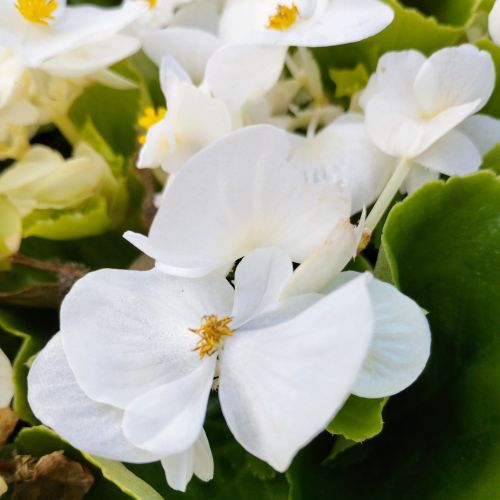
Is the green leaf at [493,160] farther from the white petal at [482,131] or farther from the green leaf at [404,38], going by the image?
the green leaf at [404,38]

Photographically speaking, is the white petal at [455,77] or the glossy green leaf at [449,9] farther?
the glossy green leaf at [449,9]

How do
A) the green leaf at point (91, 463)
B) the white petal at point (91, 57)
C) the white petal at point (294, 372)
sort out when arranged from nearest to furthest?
the white petal at point (294, 372) < the green leaf at point (91, 463) < the white petal at point (91, 57)

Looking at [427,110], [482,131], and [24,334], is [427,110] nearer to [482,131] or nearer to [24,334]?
[482,131]

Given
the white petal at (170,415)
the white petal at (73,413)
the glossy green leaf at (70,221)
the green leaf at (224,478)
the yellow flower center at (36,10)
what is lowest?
the green leaf at (224,478)

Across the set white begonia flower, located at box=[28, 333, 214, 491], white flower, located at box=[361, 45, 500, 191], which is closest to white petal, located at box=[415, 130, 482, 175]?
white flower, located at box=[361, 45, 500, 191]

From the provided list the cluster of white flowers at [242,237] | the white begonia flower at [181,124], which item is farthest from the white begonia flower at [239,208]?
the white begonia flower at [181,124]

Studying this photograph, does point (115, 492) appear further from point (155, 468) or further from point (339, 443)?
point (339, 443)

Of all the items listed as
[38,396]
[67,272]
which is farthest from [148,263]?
[38,396]

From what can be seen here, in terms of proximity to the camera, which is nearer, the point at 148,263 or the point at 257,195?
the point at 257,195
